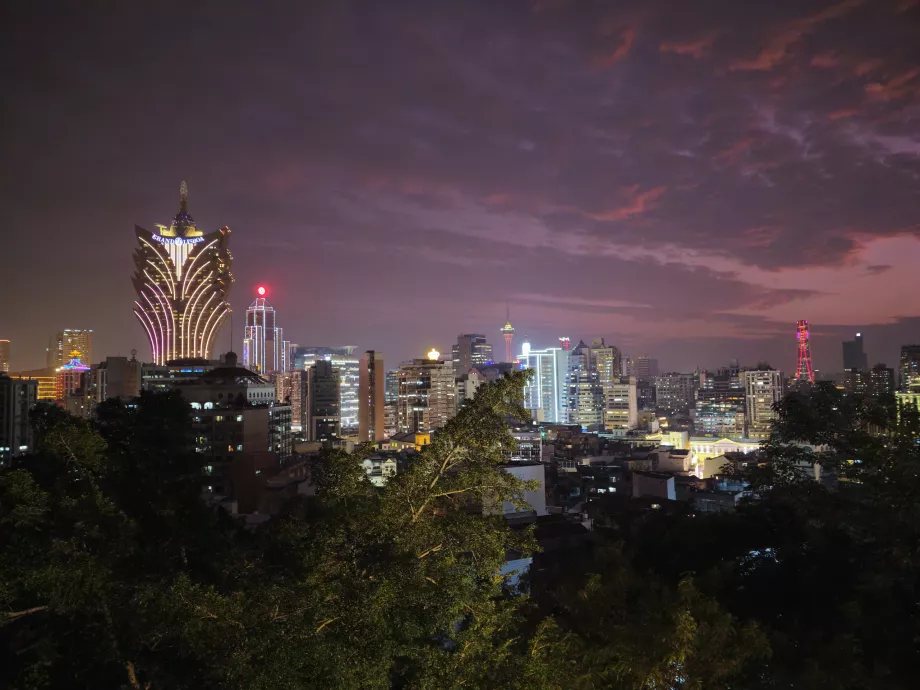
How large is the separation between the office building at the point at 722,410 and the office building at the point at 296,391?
198ft

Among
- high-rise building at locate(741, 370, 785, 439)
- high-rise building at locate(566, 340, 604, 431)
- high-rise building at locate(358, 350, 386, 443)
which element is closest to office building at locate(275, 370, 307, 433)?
high-rise building at locate(358, 350, 386, 443)

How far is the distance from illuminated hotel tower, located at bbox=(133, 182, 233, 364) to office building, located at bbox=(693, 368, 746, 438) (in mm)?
80698

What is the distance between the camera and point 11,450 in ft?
134

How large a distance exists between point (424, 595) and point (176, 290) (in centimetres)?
10046

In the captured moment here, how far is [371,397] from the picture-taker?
66.2m

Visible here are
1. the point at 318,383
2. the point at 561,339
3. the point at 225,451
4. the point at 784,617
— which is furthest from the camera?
the point at 561,339

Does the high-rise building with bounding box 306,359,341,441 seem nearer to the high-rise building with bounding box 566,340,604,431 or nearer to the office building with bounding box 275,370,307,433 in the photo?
the office building with bounding box 275,370,307,433

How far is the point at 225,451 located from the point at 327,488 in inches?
1358

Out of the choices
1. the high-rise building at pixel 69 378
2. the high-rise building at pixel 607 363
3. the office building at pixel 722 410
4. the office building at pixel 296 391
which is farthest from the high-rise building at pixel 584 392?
the high-rise building at pixel 69 378

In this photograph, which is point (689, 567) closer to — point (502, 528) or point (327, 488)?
point (502, 528)

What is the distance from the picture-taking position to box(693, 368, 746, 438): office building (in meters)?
94.6

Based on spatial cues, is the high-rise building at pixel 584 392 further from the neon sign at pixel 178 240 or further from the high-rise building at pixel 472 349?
the neon sign at pixel 178 240

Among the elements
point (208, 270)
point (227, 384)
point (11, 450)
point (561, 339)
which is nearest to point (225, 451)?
point (227, 384)

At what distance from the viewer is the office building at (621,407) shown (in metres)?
89.9
